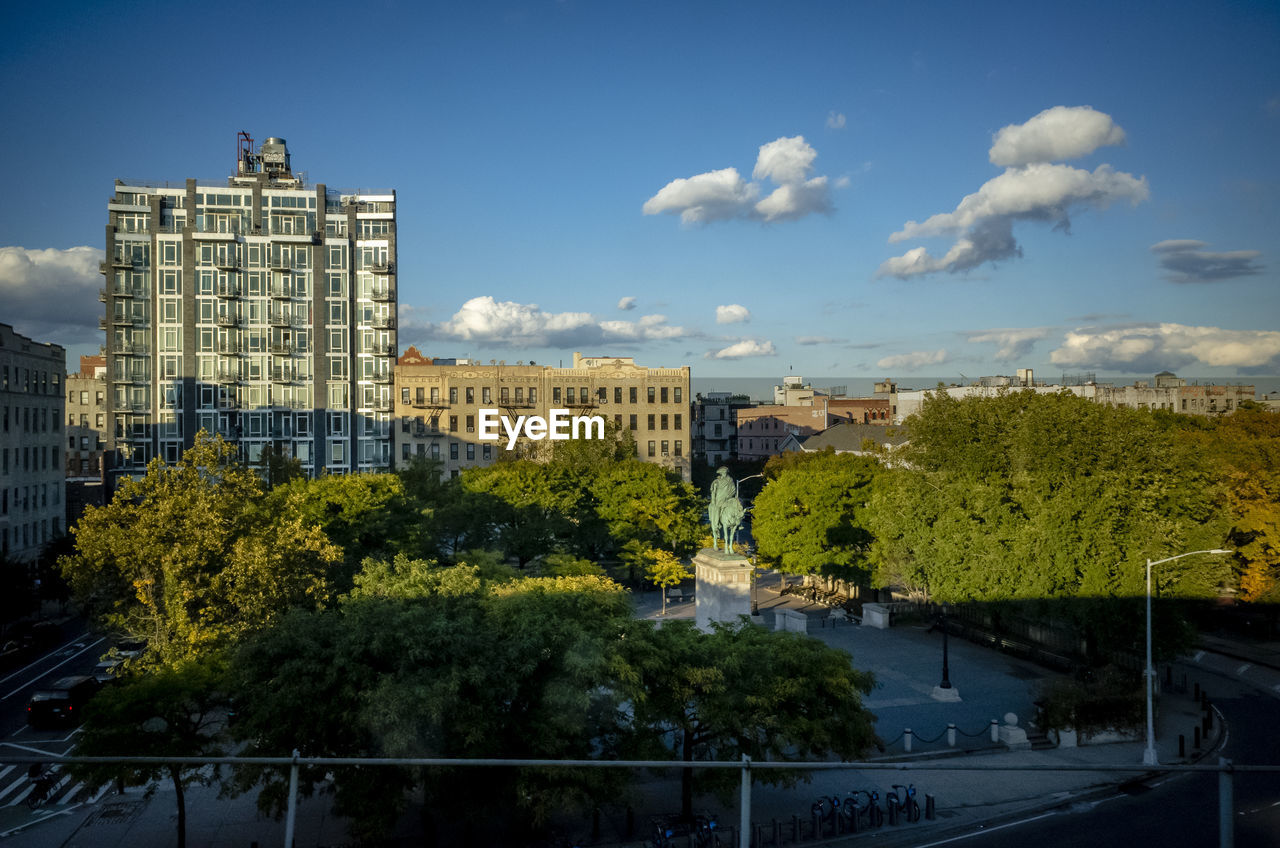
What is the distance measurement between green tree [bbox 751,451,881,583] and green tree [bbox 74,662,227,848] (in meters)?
41.1

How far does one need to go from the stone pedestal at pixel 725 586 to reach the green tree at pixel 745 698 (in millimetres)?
15604

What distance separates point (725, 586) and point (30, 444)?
53545 millimetres

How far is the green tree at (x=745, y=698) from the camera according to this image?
75.0 ft

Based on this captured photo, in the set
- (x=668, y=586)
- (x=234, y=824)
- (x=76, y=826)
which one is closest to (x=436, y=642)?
(x=234, y=824)

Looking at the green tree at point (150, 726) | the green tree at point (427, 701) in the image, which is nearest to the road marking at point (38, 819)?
the green tree at point (150, 726)

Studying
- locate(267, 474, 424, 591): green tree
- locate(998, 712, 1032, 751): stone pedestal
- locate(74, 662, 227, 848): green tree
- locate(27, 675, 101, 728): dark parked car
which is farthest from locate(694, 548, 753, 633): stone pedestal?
locate(27, 675, 101, 728): dark parked car

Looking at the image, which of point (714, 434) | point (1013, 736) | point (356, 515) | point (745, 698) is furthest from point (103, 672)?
point (714, 434)

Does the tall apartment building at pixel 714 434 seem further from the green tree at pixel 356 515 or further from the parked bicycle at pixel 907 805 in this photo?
the parked bicycle at pixel 907 805

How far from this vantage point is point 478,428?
91.6m

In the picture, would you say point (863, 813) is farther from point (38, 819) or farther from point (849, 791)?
point (38, 819)

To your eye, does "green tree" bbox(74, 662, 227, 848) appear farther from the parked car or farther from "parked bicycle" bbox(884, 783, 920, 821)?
"parked bicycle" bbox(884, 783, 920, 821)

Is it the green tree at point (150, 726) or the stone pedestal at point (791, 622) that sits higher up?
the green tree at point (150, 726)

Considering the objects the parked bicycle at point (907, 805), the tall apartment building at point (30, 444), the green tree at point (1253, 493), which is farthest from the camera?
the tall apartment building at point (30, 444)

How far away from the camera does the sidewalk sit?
23.3 metres
